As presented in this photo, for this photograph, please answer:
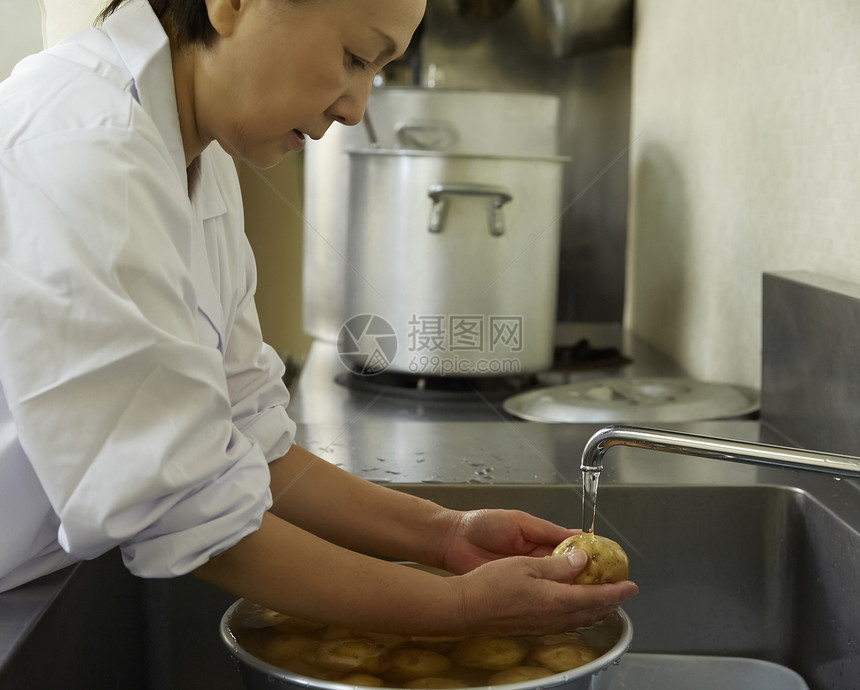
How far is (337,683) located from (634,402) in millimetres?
726

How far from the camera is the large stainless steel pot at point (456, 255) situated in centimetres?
124

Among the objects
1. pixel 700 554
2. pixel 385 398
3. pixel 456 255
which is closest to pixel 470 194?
pixel 456 255

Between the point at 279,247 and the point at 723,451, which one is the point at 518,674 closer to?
the point at 723,451

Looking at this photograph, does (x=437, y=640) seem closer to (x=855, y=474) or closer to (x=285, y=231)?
(x=855, y=474)

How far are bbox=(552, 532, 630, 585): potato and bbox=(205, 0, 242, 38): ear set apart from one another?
414 mm

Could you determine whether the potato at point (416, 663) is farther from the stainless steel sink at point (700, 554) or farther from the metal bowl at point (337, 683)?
the stainless steel sink at point (700, 554)

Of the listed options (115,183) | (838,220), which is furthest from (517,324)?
(115,183)

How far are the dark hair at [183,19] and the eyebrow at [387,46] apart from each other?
0.10 m

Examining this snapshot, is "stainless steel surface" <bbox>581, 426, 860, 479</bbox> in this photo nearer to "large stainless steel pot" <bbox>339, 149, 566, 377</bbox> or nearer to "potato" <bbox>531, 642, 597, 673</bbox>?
"potato" <bbox>531, 642, 597, 673</bbox>

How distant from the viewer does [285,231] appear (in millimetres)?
2045

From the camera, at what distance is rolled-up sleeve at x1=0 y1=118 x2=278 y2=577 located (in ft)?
1.57

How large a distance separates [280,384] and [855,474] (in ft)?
1.47

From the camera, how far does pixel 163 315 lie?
0.51 metres

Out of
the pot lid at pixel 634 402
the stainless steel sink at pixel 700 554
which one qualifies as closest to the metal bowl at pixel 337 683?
the stainless steel sink at pixel 700 554
